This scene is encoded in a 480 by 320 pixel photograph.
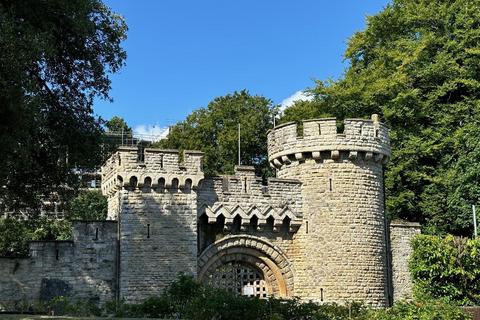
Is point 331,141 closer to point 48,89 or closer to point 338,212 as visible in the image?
point 338,212

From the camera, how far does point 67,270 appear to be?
803 inches

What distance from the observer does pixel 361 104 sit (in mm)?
32625

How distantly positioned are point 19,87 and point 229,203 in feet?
32.7

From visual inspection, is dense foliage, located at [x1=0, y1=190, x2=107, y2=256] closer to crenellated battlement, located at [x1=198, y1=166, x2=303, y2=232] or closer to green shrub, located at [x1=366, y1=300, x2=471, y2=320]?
crenellated battlement, located at [x1=198, y1=166, x2=303, y2=232]

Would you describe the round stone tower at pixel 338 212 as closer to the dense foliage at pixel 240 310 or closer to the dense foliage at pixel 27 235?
the dense foliage at pixel 240 310

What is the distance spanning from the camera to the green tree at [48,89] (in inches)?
533

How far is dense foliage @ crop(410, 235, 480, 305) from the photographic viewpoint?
77.5 ft

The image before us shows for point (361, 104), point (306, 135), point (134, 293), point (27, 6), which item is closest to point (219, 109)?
point (361, 104)

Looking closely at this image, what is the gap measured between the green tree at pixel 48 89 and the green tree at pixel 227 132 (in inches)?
878

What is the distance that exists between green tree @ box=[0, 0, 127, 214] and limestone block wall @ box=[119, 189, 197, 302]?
131 inches

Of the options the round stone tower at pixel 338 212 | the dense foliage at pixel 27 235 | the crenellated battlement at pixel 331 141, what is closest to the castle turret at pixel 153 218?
the crenellated battlement at pixel 331 141

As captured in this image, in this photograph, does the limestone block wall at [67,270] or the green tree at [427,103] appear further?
the green tree at [427,103]

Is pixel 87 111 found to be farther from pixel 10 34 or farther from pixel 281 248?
pixel 281 248

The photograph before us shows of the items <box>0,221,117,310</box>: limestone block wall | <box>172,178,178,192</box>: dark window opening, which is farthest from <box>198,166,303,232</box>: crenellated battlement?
<box>0,221,117,310</box>: limestone block wall
